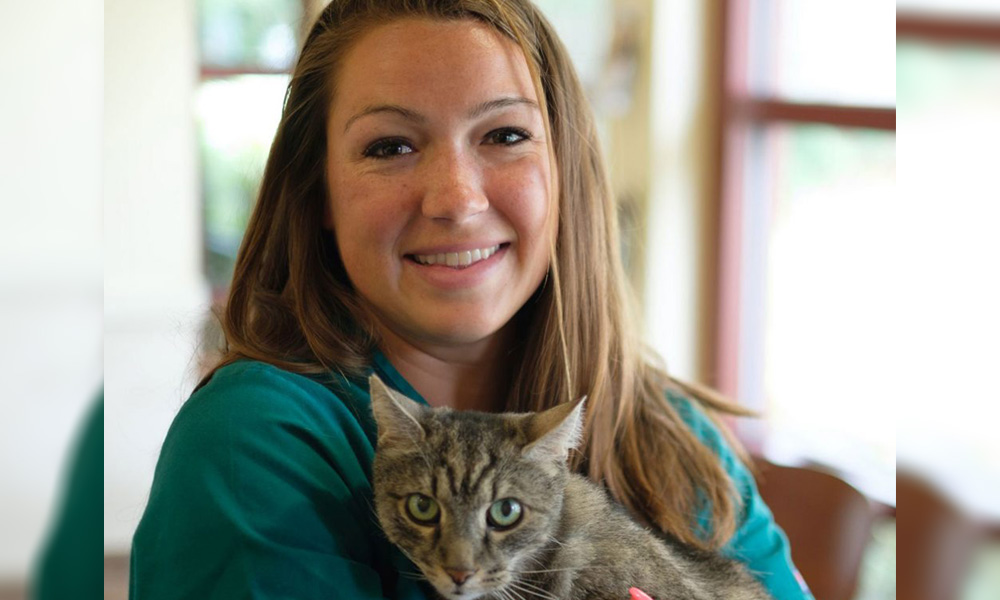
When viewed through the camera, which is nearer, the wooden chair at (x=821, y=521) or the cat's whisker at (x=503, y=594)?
the cat's whisker at (x=503, y=594)

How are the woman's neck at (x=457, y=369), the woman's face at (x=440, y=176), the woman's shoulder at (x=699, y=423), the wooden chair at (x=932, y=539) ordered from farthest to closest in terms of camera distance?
1. the woman's shoulder at (x=699, y=423)
2. the woman's neck at (x=457, y=369)
3. the woman's face at (x=440, y=176)
4. the wooden chair at (x=932, y=539)

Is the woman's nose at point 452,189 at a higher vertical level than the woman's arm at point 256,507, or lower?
higher

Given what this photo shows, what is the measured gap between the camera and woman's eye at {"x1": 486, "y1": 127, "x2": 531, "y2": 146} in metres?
0.82

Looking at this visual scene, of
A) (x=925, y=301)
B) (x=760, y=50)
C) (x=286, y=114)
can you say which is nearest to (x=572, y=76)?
(x=286, y=114)

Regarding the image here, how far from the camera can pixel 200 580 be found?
68 centimetres

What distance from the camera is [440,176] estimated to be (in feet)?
2.56

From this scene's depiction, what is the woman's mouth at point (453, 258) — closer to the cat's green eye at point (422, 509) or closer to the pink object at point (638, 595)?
the cat's green eye at point (422, 509)

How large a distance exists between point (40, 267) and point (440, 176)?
1.17 ft

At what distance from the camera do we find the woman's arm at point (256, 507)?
0.68m

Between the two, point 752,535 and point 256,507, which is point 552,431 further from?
point 752,535

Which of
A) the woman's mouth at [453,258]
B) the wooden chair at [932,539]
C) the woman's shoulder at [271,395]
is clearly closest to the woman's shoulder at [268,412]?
the woman's shoulder at [271,395]

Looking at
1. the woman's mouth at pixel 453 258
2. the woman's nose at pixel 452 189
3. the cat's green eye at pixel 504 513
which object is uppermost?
the woman's nose at pixel 452 189

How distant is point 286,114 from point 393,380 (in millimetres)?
280

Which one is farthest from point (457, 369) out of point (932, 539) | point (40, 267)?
point (932, 539)
